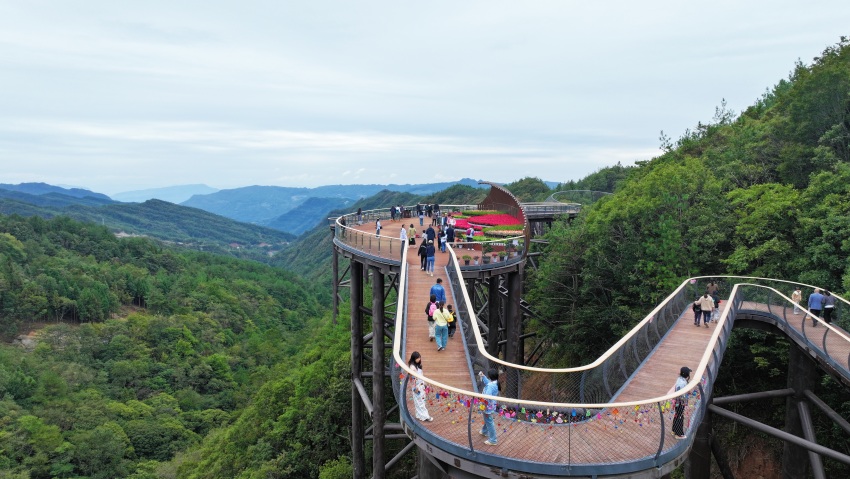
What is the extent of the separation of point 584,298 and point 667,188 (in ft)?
20.5

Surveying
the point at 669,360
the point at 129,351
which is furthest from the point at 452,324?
the point at 129,351

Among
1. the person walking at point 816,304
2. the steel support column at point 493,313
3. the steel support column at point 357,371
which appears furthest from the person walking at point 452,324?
the person walking at point 816,304

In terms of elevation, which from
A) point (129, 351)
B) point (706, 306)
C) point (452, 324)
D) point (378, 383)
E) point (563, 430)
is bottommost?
point (129, 351)

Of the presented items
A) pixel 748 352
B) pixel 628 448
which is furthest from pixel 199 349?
pixel 628 448

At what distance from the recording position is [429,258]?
16.3 meters

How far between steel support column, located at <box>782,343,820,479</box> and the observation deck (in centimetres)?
75

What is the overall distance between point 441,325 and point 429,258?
502cm

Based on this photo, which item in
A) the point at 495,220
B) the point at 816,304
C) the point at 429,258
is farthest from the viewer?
the point at 495,220

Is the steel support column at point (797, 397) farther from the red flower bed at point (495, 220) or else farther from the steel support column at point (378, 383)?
the red flower bed at point (495, 220)

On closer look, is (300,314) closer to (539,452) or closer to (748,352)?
(748,352)

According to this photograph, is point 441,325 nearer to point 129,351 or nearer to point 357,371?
point 357,371

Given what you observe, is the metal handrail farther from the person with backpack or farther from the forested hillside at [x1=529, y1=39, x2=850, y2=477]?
the forested hillside at [x1=529, y1=39, x2=850, y2=477]

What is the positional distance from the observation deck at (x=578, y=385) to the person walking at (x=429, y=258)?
25 centimetres

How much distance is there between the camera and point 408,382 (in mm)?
9281
